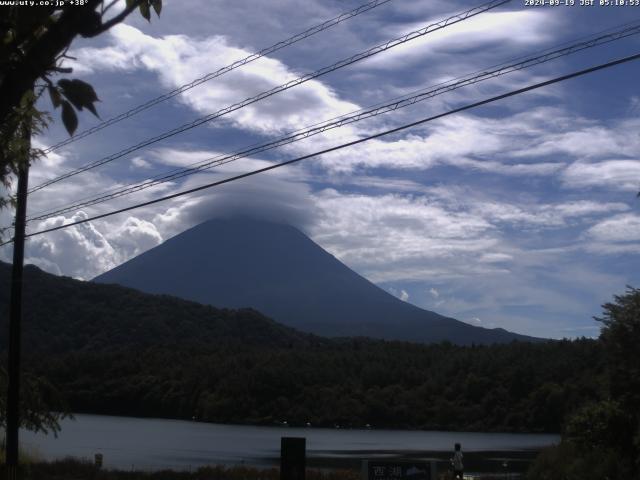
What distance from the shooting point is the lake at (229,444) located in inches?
2098

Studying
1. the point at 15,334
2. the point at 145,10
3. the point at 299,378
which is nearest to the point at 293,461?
the point at 145,10

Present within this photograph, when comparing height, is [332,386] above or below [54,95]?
above

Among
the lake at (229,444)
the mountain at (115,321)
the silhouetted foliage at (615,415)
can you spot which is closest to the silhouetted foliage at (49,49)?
the silhouetted foliage at (615,415)

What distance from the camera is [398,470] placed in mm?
13852

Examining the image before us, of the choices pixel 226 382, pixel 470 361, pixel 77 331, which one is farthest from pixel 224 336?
pixel 470 361

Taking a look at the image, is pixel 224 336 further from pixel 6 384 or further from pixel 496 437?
pixel 6 384

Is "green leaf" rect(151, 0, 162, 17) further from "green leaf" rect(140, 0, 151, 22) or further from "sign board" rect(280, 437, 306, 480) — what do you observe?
"sign board" rect(280, 437, 306, 480)

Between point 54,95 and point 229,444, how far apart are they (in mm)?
72563

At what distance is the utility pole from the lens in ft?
66.2

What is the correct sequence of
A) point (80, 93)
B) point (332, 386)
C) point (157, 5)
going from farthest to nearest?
point (332, 386) < point (157, 5) < point (80, 93)

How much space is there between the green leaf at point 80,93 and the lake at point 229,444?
40.5 metres

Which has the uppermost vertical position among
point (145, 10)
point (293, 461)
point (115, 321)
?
point (115, 321)

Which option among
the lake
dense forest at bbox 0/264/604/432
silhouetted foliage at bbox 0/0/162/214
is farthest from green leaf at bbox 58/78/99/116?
dense forest at bbox 0/264/604/432

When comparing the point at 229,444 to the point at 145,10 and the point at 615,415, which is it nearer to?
the point at 615,415
